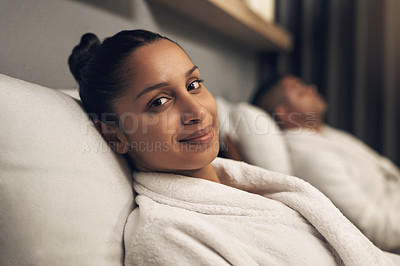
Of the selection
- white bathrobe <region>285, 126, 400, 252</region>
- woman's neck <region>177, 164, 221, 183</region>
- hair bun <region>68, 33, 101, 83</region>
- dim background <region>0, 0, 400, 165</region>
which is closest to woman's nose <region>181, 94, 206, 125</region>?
woman's neck <region>177, 164, 221, 183</region>

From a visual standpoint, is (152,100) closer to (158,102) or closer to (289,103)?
(158,102)

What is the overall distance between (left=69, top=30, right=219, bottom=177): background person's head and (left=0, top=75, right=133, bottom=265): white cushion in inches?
2.3

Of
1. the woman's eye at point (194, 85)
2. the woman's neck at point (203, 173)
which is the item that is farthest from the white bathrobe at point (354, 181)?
the woman's eye at point (194, 85)

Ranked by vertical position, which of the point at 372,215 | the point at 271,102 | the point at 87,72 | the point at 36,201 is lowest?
the point at 372,215

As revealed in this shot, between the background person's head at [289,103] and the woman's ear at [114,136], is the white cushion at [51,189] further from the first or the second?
the background person's head at [289,103]

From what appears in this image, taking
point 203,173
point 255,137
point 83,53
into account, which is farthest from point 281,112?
point 83,53

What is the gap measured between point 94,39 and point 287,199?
463 millimetres

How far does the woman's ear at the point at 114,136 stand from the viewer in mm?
545

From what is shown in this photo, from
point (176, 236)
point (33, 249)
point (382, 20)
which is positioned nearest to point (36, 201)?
point (33, 249)

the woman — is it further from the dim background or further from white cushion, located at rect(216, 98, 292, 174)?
the dim background

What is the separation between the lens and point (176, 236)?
0.44m

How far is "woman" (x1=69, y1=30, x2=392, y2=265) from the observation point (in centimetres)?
48

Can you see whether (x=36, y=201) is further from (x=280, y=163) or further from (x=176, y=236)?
(x=280, y=163)

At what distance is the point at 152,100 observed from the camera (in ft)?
1.66
